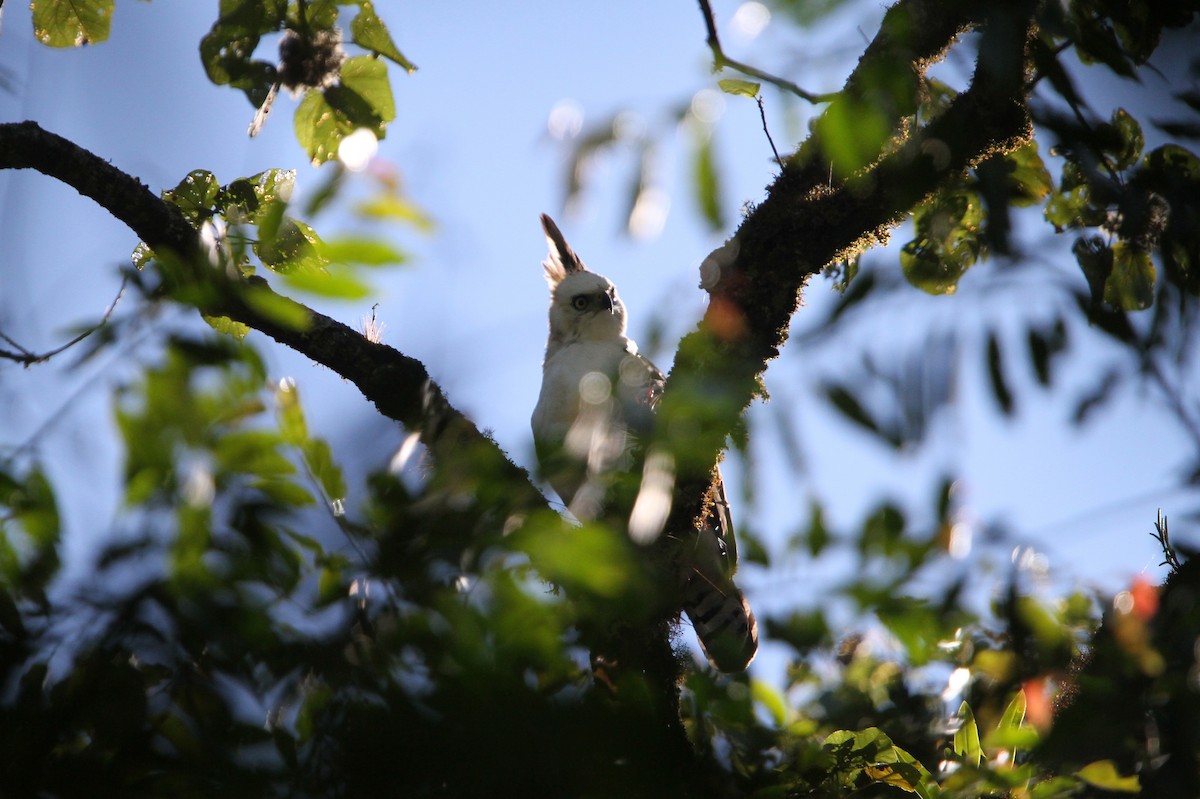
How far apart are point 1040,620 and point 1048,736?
20 centimetres

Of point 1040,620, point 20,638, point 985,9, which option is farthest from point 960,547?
point 20,638

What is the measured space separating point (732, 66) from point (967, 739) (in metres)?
1.63

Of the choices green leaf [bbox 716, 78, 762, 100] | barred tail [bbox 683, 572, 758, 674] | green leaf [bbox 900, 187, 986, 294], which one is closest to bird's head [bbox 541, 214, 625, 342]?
barred tail [bbox 683, 572, 758, 674]

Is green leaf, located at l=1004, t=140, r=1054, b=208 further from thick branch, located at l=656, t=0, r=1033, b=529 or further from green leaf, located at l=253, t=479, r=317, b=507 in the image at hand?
green leaf, located at l=253, t=479, r=317, b=507

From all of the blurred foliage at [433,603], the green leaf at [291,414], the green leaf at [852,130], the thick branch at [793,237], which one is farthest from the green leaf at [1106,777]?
the green leaf at [291,414]

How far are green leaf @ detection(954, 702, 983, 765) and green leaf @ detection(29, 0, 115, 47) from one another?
10.2ft

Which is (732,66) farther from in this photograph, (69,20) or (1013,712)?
(69,20)

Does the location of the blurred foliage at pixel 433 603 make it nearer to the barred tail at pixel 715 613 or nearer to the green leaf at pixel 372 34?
the green leaf at pixel 372 34

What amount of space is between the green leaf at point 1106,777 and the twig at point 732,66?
4.24 ft

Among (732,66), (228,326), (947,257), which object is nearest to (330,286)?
(732,66)

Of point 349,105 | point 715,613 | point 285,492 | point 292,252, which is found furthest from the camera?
point 715,613

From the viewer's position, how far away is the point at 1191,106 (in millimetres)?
1448

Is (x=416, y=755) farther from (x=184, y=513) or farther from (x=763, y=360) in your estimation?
(x=763, y=360)

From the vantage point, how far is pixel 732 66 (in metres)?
1.40
